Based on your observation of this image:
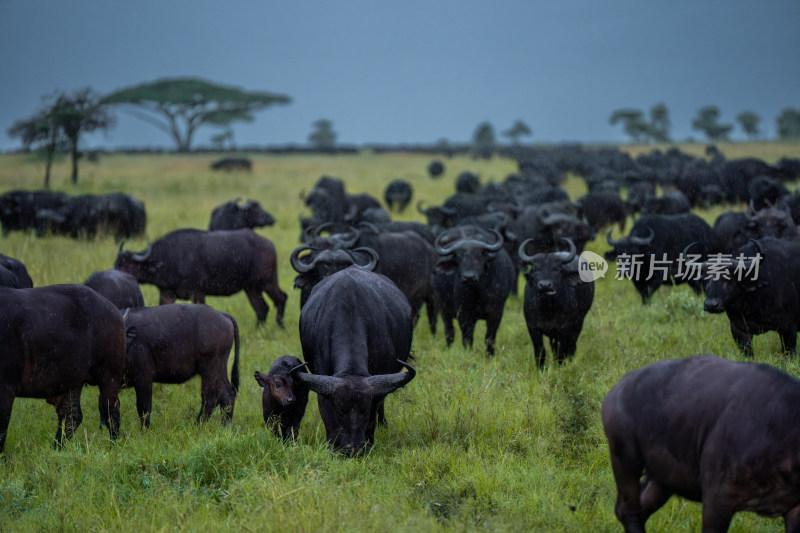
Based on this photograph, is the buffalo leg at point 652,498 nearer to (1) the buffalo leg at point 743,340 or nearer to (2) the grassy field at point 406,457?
(2) the grassy field at point 406,457

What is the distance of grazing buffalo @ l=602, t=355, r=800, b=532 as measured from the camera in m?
3.62

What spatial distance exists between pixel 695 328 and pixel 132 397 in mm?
6844

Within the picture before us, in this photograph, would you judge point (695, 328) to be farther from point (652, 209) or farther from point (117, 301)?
point (652, 209)

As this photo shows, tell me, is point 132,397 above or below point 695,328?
below

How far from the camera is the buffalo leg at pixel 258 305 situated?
11.3 meters

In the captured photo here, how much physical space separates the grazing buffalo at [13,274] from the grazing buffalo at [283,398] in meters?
3.90

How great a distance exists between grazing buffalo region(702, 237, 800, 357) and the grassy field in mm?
336

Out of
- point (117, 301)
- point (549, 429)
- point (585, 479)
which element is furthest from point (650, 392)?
point (117, 301)

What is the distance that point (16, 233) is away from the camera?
2134 cm

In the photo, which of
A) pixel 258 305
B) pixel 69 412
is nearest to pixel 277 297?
pixel 258 305

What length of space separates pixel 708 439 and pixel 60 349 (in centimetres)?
492

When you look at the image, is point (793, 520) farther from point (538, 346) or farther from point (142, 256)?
point (142, 256)

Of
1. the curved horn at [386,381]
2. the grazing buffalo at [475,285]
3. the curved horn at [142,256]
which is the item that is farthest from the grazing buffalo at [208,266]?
the curved horn at [386,381]

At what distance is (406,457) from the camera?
18.7ft
